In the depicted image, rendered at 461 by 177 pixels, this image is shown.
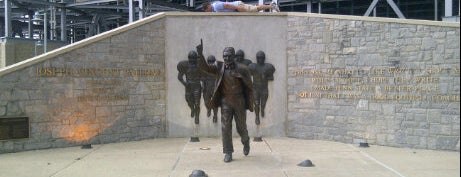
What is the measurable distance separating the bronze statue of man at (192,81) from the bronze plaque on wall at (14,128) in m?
3.62

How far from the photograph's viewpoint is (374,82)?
1063 centimetres

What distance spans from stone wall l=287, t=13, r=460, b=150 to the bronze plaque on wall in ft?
18.9

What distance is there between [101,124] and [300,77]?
4.60m

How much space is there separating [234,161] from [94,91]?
4058mm

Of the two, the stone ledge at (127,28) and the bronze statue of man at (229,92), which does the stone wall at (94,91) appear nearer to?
the stone ledge at (127,28)

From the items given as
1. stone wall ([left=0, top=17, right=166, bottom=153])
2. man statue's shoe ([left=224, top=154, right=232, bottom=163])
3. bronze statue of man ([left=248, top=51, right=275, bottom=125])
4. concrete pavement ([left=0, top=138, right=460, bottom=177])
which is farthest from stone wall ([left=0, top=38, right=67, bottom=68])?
man statue's shoe ([left=224, top=154, right=232, bottom=163])

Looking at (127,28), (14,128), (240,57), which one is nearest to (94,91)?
(127,28)

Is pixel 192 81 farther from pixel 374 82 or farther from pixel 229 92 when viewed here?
pixel 374 82

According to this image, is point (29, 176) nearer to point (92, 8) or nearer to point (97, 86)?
point (97, 86)

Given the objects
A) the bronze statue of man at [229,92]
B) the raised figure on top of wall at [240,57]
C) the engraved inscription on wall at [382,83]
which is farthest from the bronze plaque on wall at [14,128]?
the engraved inscription on wall at [382,83]

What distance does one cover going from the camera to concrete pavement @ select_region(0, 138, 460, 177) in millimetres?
7512

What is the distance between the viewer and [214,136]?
12125 mm

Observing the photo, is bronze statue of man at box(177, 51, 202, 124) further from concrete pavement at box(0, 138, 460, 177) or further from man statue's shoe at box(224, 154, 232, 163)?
man statue's shoe at box(224, 154, 232, 163)

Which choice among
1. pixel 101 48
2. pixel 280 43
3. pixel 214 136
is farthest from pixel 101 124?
pixel 280 43
